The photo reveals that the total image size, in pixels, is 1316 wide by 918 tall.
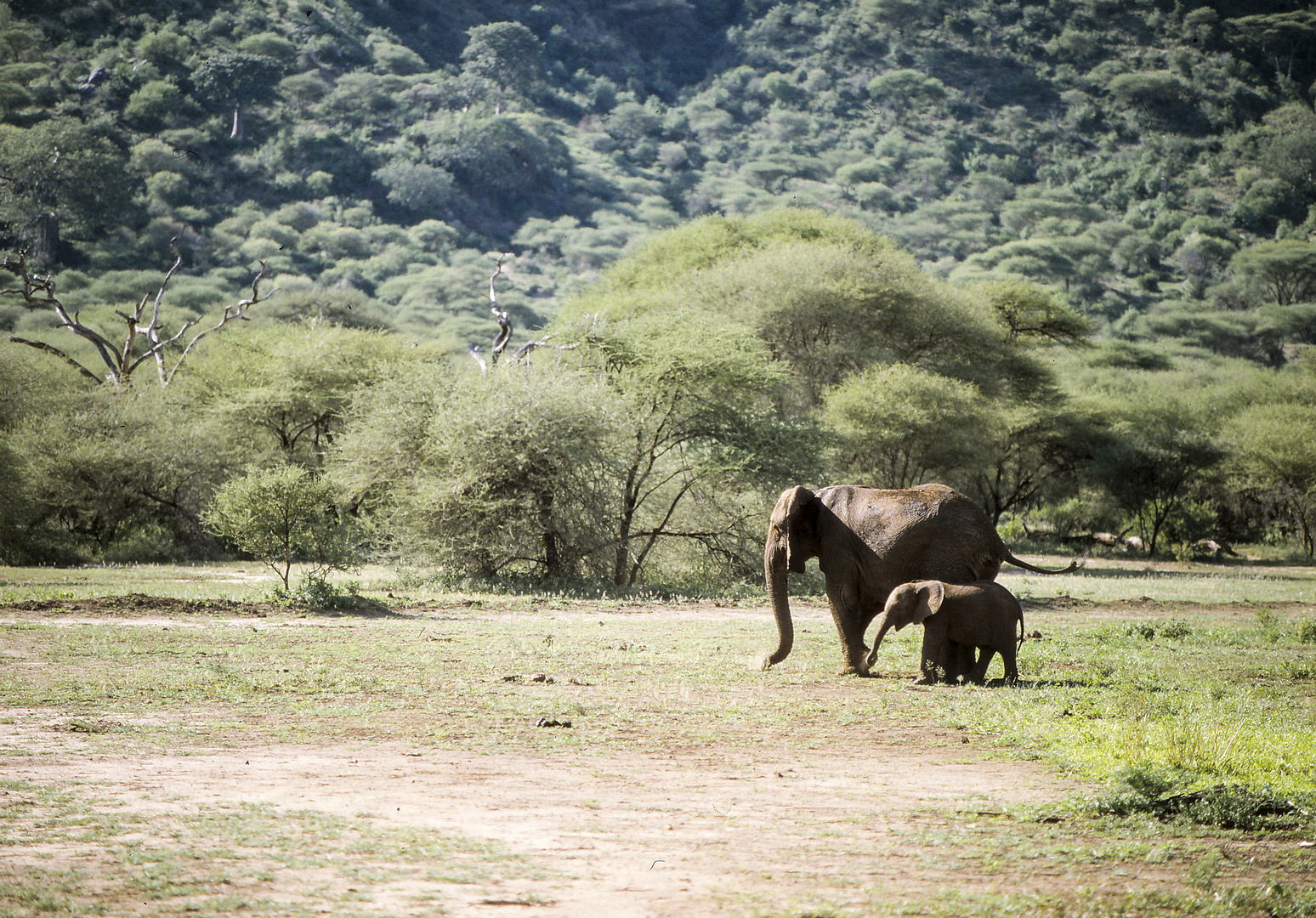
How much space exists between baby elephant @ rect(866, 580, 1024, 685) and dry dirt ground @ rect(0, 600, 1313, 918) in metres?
2.35

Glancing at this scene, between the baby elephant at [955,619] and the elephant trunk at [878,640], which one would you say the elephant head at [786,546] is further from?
the baby elephant at [955,619]

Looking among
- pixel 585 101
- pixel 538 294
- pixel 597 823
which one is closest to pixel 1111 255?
pixel 538 294

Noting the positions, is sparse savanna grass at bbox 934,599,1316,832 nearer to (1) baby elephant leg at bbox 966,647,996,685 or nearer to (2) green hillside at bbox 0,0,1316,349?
(1) baby elephant leg at bbox 966,647,996,685

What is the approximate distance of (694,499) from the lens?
2575 centimetres

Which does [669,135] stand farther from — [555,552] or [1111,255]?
[555,552]

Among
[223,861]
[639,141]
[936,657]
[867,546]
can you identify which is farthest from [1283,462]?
[639,141]

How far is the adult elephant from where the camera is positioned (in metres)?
12.2

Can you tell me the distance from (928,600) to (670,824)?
5.46 meters

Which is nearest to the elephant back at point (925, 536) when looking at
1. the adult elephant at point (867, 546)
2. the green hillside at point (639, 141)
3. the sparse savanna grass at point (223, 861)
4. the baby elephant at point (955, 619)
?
the adult elephant at point (867, 546)

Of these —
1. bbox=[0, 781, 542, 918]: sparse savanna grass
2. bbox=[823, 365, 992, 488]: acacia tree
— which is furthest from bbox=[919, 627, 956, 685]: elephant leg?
bbox=[823, 365, 992, 488]: acacia tree

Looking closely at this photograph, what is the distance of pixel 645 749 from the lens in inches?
333

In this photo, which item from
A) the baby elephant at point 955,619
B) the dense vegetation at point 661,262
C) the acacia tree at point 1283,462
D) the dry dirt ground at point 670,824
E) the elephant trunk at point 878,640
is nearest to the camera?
the dry dirt ground at point 670,824

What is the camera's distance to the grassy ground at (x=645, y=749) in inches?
210

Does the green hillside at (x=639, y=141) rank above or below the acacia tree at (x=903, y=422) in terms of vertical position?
above
